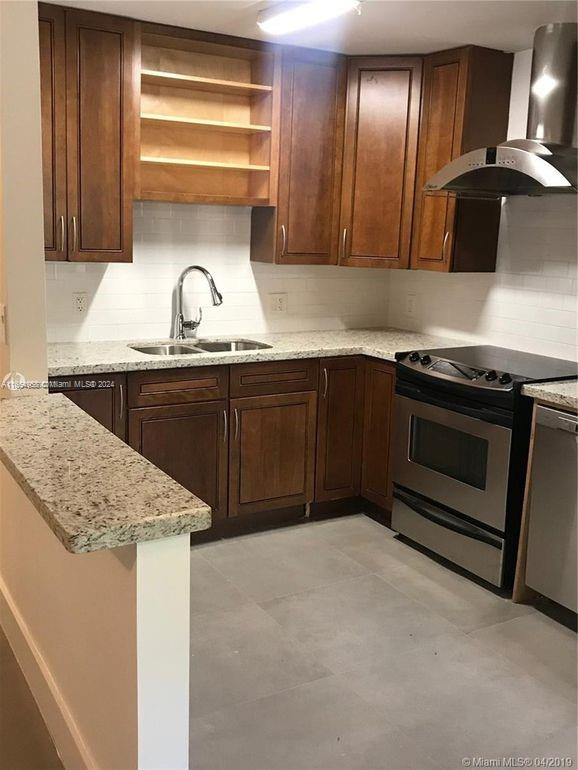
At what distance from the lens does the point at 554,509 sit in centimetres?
308

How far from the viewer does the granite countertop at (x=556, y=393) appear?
300cm

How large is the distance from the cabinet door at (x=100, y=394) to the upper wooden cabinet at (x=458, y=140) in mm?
1709

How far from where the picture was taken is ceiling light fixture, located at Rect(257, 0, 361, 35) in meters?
3.02

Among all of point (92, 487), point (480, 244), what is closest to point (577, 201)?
point (480, 244)

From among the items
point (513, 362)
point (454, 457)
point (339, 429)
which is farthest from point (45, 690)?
point (513, 362)

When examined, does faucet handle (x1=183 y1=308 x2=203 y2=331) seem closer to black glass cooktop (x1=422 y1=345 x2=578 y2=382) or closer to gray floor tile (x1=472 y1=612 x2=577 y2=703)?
black glass cooktop (x1=422 y1=345 x2=578 y2=382)

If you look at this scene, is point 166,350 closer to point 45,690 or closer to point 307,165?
point 307,165

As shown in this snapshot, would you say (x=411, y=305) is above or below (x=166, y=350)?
above

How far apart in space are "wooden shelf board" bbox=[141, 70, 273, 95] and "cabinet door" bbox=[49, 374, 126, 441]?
142cm

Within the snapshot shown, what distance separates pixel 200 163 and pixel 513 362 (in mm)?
1791

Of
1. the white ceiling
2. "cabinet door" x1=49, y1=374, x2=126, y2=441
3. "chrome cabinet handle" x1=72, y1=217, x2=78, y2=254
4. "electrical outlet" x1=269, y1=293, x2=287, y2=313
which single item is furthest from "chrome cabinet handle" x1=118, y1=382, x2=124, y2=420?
the white ceiling

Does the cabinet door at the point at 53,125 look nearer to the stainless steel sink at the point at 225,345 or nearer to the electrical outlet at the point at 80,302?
the electrical outlet at the point at 80,302

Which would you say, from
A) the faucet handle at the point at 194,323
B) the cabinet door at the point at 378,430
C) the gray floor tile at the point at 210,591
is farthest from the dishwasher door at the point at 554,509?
the faucet handle at the point at 194,323

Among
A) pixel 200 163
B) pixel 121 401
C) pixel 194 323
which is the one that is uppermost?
pixel 200 163
